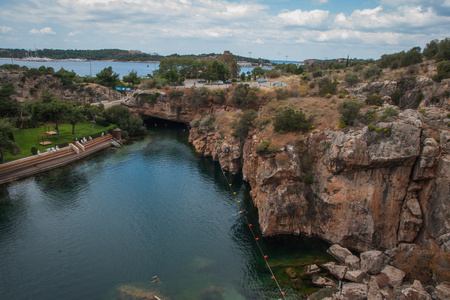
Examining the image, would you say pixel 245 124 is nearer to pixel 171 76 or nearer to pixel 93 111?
pixel 93 111

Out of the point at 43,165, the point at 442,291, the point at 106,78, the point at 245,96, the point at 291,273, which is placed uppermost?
the point at 106,78

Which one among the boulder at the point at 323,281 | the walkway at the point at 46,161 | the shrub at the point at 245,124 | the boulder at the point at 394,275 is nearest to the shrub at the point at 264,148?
the shrub at the point at 245,124

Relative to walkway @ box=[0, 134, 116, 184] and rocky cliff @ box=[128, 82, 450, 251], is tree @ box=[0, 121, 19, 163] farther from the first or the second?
rocky cliff @ box=[128, 82, 450, 251]

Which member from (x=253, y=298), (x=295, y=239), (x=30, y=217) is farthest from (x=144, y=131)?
(x=253, y=298)

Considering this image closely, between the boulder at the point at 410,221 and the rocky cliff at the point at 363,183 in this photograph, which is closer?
the rocky cliff at the point at 363,183

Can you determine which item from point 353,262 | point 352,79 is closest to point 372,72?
point 352,79

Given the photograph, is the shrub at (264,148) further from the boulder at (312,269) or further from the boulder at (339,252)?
the boulder at (312,269)

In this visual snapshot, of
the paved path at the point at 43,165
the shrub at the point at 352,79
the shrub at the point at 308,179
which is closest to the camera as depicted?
the shrub at the point at 308,179
